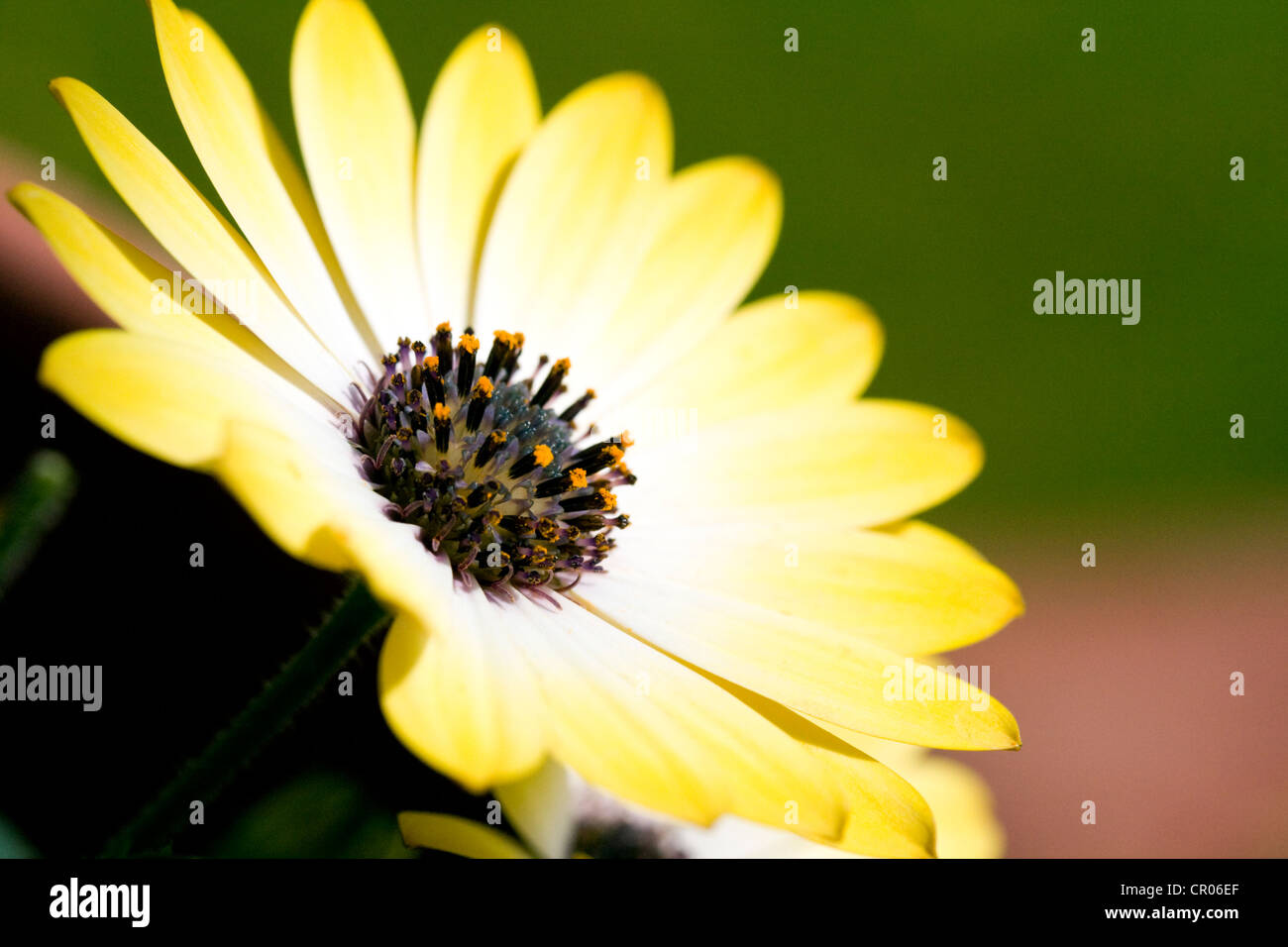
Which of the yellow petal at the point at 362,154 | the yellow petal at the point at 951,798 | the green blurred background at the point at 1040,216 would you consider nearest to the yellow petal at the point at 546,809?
the yellow petal at the point at 951,798

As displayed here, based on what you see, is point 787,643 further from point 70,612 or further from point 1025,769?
point 1025,769

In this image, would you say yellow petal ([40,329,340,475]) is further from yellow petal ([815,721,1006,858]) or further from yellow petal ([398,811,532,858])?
yellow petal ([815,721,1006,858])

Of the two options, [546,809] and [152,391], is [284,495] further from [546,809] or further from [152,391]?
[546,809]

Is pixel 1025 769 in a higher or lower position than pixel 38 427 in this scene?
lower

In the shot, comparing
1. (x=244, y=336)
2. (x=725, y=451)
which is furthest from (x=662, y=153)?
(x=244, y=336)

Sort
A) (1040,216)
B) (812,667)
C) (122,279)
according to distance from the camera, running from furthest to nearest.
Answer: (1040,216) < (812,667) < (122,279)

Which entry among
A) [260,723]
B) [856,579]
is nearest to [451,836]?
[260,723]

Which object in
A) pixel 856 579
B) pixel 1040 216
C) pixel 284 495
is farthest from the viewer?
pixel 1040 216
